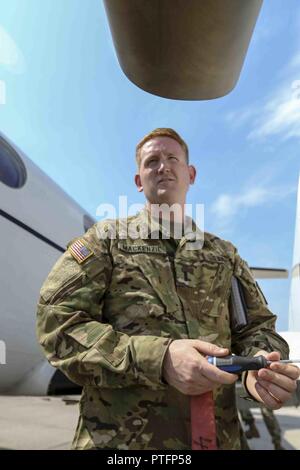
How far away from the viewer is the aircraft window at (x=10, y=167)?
4207mm

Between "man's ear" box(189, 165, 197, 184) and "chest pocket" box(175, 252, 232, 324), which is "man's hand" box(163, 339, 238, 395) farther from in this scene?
"man's ear" box(189, 165, 197, 184)

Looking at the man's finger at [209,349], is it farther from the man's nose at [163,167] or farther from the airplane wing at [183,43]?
the man's nose at [163,167]

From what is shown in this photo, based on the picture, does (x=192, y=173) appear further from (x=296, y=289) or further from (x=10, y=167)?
(x=296, y=289)

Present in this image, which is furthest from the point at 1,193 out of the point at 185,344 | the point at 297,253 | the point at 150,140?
the point at 297,253

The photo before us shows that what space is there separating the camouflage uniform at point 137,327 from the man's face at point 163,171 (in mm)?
145

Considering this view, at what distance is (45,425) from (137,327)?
2.43 meters

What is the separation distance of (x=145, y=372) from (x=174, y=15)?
0.90 metres

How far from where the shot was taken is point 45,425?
325 centimetres

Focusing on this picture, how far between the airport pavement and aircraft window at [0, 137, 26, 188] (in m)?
2.21

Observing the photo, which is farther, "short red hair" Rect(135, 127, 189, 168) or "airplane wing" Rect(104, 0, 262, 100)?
"short red hair" Rect(135, 127, 189, 168)

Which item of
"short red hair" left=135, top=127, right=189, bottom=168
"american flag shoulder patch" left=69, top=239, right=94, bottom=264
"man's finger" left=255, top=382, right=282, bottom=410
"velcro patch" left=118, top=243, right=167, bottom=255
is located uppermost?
"short red hair" left=135, top=127, right=189, bottom=168

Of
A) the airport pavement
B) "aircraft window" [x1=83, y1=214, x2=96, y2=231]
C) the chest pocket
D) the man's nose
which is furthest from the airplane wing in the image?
"aircraft window" [x1=83, y1=214, x2=96, y2=231]

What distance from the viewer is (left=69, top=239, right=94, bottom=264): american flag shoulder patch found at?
1378mm

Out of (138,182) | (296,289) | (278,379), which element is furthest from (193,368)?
(296,289)
